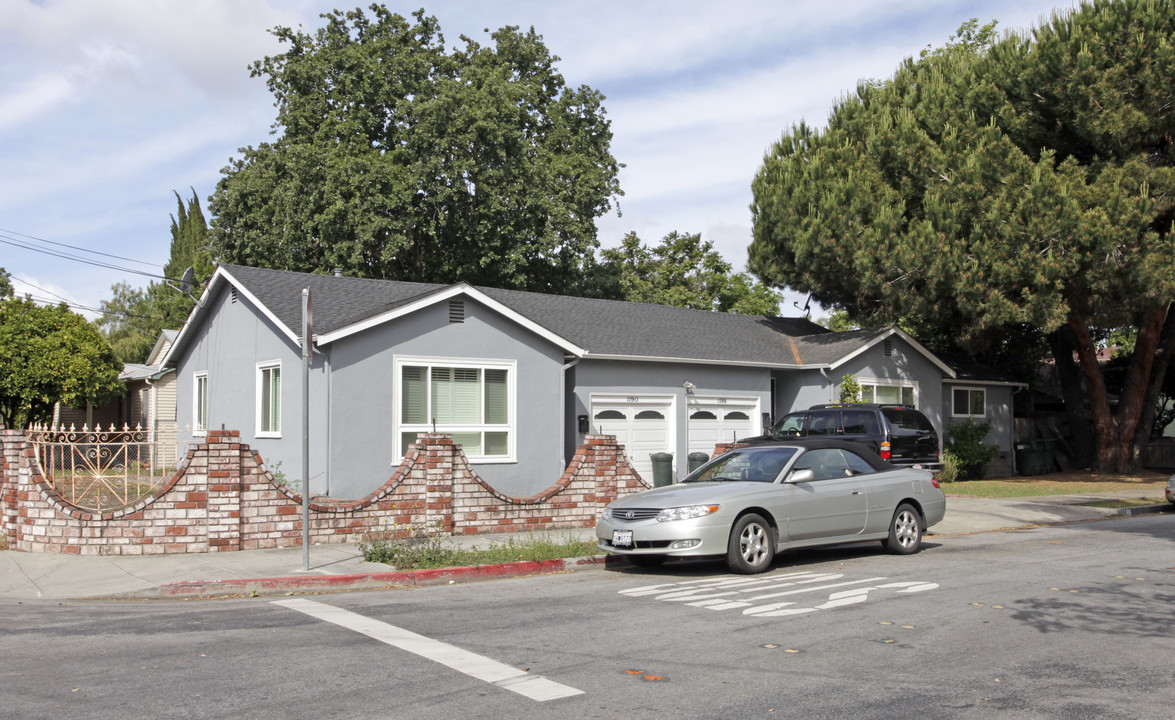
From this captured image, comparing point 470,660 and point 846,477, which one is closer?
point 470,660

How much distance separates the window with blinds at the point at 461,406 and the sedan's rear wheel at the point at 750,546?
24.9 feet

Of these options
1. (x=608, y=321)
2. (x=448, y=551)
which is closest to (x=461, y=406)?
(x=448, y=551)

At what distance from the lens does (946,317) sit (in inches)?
1033

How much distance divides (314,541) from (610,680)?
7.71 m

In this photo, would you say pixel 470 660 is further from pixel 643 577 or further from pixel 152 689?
pixel 643 577

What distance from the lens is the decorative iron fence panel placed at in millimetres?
12234

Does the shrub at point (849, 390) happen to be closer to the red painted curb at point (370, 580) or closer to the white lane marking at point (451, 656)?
the red painted curb at point (370, 580)

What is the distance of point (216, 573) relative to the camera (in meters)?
10.9

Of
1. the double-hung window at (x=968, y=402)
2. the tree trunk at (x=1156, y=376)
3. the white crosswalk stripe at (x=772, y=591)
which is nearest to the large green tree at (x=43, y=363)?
the white crosswalk stripe at (x=772, y=591)

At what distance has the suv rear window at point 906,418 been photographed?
20.7 metres

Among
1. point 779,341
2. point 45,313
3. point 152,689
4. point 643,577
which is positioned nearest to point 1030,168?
point 779,341

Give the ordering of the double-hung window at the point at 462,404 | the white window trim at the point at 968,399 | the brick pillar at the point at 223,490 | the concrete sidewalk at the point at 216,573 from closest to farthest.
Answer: the concrete sidewalk at the point at 216,573
the brick pillar at the point at 223,490
the double-hung window at the point at 462,404
the white window trim at the point at 968,399

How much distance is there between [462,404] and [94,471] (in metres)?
6.85

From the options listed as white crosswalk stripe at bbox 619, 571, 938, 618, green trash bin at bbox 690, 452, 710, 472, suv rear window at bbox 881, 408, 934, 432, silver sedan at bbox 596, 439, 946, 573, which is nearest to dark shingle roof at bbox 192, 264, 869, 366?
green trash bin at bbox 690, 452, 710, 472
